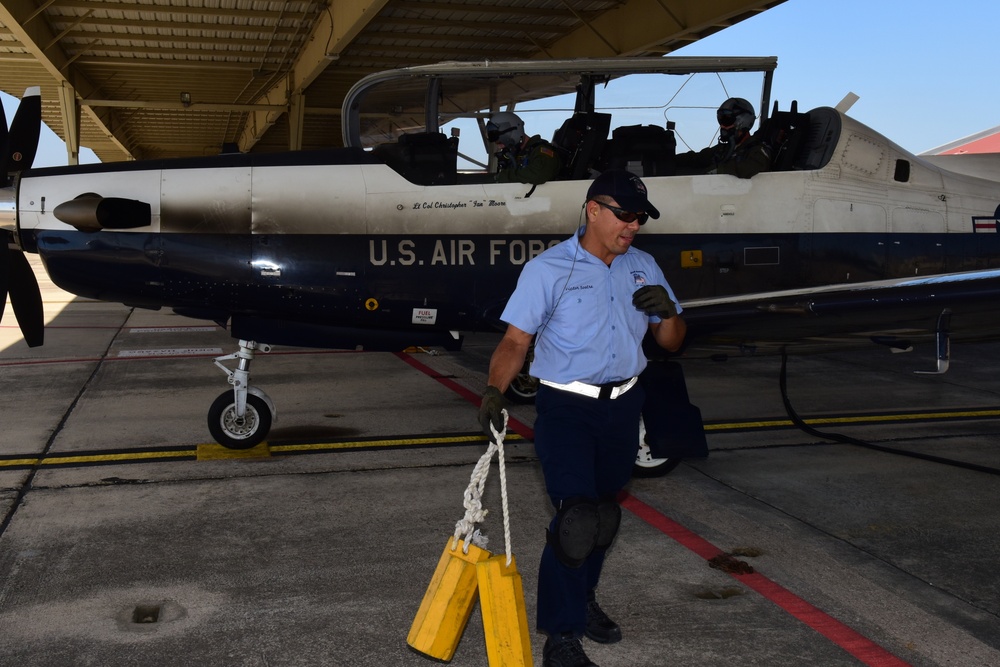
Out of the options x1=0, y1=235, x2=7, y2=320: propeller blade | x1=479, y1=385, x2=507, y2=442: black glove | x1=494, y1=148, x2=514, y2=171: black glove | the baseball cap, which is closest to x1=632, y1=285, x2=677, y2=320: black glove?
the baseball cap

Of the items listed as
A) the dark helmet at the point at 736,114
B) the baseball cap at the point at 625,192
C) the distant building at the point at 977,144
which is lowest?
the baseball cap at the point at 625,192

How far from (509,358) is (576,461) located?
1.54ft

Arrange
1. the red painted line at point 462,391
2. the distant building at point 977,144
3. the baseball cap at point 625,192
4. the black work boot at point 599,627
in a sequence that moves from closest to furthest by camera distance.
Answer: the baseball cap at point 625,192
the black work boot at point 599,627
the red painted line at point 462,391
the distant building at point 977,144

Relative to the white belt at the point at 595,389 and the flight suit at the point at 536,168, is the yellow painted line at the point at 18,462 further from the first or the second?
the white belt at the point at 595,389

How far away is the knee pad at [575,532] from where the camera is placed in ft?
10.6

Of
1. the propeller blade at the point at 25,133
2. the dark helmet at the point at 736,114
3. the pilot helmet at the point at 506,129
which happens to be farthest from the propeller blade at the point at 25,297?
the dark helmet at the point at 736,114

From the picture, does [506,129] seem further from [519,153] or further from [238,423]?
[238,423]

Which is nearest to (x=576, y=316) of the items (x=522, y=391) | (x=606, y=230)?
(x=606, y=230)

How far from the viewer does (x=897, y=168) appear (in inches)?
271

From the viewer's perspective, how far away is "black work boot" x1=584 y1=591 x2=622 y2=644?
3.64 m

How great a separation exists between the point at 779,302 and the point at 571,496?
2272 millimetres

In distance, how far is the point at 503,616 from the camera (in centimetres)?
314

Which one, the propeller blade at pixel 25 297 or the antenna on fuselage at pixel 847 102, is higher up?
the antenna on fuselage at pixel 847 102

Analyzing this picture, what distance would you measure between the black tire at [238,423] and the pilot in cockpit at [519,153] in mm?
2377
